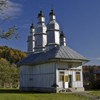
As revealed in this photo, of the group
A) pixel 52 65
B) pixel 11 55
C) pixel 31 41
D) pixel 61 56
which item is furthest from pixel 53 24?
pixel 11 55

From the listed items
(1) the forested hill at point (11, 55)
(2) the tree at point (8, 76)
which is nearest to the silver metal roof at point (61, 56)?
(2) the tree at point (8, 76)

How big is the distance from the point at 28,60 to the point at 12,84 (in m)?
20.4

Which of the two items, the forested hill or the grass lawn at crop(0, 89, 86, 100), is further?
the forested hill

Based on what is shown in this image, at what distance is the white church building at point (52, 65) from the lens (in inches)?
1535

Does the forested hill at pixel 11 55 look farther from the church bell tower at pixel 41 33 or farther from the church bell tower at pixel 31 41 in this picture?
the church bell tower at pixel 41 33

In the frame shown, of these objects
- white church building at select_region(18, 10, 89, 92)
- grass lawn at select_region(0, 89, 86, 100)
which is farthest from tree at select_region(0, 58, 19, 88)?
grass lawn at select_region(0, 89, 86, 100)

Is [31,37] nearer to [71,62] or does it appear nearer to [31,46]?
[31,46]

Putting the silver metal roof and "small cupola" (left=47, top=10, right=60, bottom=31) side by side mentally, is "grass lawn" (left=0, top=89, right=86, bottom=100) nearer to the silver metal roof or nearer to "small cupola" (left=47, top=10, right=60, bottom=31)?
the silver metal roof

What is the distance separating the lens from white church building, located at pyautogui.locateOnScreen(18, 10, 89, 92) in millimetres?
39000

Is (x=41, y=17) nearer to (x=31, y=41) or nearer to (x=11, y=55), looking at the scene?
(x=31, y=41)

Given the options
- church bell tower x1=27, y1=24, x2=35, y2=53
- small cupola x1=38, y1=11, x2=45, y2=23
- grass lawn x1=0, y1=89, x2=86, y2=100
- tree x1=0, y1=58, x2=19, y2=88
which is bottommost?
grass lawn x1=0, y1=89, x2=86, y2=100

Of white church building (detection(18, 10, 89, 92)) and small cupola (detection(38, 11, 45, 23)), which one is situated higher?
small cupola (detection(38, 11, 45, 23))

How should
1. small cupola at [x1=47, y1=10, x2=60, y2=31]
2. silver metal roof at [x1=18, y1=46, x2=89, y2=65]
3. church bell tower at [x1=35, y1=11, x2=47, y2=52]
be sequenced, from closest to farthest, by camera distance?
1. silver metal roof at [x1=18, y1=46, x2=89, y2=65]
2. small cupola at [x1=47, y1=10, x2=60, y2=31]
3. church bell tower at [x1=35, y1=11, x2=47, y2=52]

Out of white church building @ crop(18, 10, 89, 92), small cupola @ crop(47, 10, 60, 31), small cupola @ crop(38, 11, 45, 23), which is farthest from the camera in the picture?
small cupola @ crop(38, 11, 45, 23)
